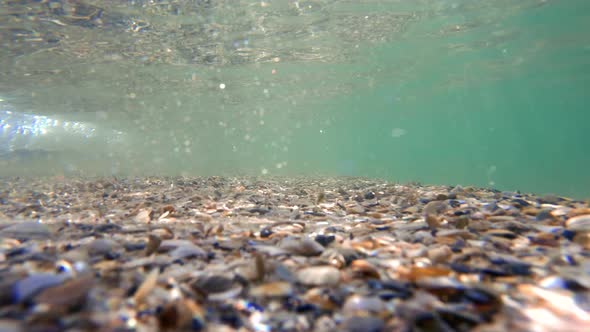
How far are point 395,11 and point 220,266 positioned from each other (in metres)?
16.4

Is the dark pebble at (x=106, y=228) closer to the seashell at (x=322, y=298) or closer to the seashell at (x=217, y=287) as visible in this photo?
the seashell at (x=217, y=287)

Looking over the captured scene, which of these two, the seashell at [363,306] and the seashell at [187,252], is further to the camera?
the seashell at [187,252]

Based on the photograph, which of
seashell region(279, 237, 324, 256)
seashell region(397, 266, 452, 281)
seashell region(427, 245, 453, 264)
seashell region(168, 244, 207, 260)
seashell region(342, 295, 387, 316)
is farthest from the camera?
seashell region(279, 237, 324, 256)

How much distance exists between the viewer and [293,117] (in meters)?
50.2

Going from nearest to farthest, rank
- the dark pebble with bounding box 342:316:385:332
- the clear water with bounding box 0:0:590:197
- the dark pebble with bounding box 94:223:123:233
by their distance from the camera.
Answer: the dark pebble with bounding box 342:316:385:332
the dark pebble with bounding box 94:223:123:233
the clear water with bounding box 0:0:590:197

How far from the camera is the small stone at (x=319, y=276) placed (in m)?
1.78

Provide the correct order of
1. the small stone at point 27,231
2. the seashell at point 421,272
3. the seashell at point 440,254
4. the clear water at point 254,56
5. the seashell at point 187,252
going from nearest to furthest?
the seashell at point 421,272, the seashell at point 440,254, the seashell at point 187,252, the small stone at point 27,231, the clear water at point 254,56

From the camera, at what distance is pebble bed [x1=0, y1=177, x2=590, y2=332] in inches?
53.1

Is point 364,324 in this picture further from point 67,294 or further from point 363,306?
point 67,294

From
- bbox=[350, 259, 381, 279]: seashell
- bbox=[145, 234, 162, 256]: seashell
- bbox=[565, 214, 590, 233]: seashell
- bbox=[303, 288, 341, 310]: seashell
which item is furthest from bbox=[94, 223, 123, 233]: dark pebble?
bbox=[565, 214, 590, 233]: seashell

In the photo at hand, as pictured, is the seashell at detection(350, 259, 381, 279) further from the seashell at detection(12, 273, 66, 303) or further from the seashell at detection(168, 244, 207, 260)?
the seashell at detection(12, 273, 66, 303)

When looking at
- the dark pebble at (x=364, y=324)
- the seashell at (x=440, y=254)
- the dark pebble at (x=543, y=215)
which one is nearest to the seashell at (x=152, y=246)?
the dark pebble at (x=364, y=324)

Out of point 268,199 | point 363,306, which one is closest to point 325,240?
point 363,306

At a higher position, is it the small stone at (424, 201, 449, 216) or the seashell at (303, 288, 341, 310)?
the seashell at (303, 288, 341, 310)
